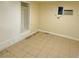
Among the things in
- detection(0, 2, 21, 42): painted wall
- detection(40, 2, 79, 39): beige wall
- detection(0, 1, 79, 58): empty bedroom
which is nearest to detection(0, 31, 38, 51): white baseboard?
detection(0, 1, 79, 58): empty bedroom

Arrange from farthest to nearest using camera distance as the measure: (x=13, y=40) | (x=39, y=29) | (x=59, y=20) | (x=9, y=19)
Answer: (x=39, y=29), (x=59, y=20), (x=13, y=40), (x=9, y=19)

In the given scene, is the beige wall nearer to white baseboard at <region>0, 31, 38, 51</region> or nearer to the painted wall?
white baseboard at <region>0, 31, 38, 51</region>

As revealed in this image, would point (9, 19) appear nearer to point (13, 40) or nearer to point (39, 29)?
point (13, 40)

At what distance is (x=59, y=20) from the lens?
538 centimetres

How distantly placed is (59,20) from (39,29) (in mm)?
1337

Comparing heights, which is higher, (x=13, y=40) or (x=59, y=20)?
(x=59, y=20)

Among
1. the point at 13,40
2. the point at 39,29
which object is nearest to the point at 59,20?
the point at 39,29

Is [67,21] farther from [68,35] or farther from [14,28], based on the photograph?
[14,28]

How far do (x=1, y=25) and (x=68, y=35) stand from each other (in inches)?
117

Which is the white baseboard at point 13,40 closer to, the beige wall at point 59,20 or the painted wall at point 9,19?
the painted wall at point 9,19

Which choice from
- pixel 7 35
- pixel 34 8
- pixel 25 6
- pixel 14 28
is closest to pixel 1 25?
pixel 7 35

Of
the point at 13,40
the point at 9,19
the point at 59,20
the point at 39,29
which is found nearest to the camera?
the point at 9,19

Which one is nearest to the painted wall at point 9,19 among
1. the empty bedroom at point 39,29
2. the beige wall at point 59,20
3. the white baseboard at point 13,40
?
the empty bedroom at point 39,29

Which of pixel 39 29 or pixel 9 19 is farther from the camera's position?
pixel 39 29
